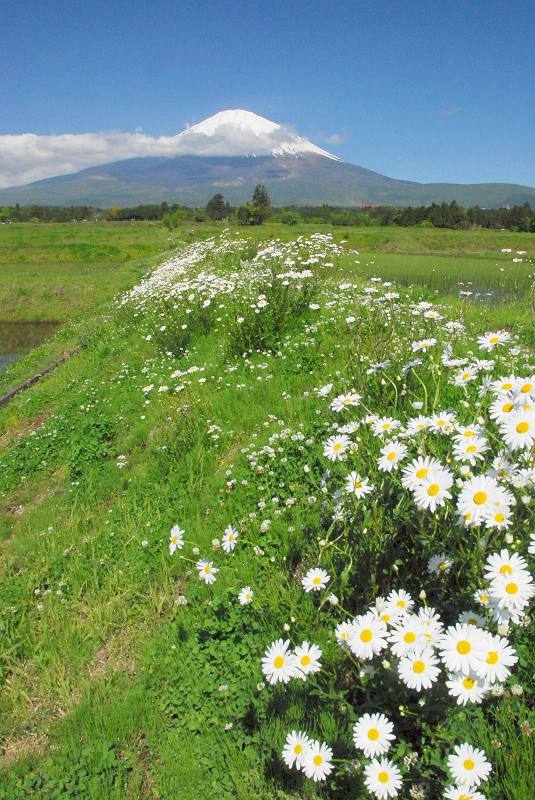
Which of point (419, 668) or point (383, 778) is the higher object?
point (419, 668)

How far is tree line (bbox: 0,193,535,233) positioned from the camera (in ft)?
203

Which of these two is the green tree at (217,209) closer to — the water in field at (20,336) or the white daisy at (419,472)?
the water in field at (20,336)

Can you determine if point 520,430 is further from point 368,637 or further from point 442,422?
point 368,637

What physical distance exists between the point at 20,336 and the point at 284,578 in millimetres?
28119

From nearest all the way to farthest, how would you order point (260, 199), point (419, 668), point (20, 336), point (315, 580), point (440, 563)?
1. point (419, 668)
2. point (440, 563)
3. point (315, 580)
4. point (20, 336)
5. point (260, 199)

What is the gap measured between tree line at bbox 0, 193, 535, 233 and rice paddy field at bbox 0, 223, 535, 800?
6147cm

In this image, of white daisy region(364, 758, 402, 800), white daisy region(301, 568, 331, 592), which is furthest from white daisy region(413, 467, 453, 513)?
white daisy region(364, 758, 402, 800)

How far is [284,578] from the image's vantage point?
10.4 ft

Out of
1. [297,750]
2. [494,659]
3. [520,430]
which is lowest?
[297,750]

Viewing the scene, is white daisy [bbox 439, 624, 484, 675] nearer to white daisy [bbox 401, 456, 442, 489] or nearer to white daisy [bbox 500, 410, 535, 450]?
white daisy [bbox 401, 456, 442, 489]

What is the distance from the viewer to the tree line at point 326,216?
61.9 m

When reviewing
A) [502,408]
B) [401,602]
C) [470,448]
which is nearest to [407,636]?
[401,602]

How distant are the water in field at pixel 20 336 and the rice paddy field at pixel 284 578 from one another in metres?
16.9

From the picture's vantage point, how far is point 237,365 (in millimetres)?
7172
